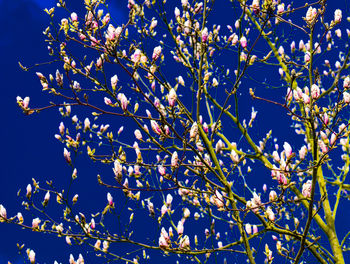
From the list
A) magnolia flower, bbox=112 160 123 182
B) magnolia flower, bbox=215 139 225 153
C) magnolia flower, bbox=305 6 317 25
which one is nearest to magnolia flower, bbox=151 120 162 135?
magnolia flower, bbox=112 160 123 182

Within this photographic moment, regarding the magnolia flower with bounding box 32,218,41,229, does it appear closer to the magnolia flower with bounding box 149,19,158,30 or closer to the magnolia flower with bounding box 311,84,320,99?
the magnolia flower with bounding box 149,19,158,30

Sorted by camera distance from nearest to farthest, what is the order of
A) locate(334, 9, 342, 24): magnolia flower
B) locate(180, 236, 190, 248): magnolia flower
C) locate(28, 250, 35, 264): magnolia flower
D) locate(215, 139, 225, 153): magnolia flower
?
locate(215, 139, 225, 153): magnolia flower, locate(180, 236, 190, 248): magnolia flower, locate(334, 9, 342, 24): magnolia flower, locate(28, 250, 35, 264): magnolia flower

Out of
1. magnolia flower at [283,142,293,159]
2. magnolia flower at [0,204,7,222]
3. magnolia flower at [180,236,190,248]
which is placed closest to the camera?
magnolia flower at [283,142,293,159]

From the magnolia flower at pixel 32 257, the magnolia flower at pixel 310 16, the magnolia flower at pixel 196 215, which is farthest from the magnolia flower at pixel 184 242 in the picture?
the magnolia flower at pixel 196 215

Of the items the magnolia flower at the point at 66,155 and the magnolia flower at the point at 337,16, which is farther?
the magnolia flower at the point at 66,155

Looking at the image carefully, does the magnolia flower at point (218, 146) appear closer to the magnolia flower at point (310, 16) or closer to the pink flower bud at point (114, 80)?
the pink flower bud at point (114, 80)

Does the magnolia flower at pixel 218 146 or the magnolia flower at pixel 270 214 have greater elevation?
the magnolia flower at pixel 218 146

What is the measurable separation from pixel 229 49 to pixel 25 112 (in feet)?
11.1

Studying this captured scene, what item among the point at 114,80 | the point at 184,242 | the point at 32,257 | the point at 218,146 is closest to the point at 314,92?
the point at 218,146

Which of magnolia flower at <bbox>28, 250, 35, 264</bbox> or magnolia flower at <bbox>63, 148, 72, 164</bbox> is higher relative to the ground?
magnolia flower at <bbox>63, 148, 72, 164</bbox>

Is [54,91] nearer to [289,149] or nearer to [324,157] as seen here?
[289,149]

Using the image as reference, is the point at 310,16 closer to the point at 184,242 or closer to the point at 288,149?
the point at 288,149

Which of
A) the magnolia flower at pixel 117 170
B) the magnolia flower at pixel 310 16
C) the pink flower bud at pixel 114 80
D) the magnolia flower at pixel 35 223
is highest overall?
the magnolia flower at pixel 310 16

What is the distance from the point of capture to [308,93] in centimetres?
252
